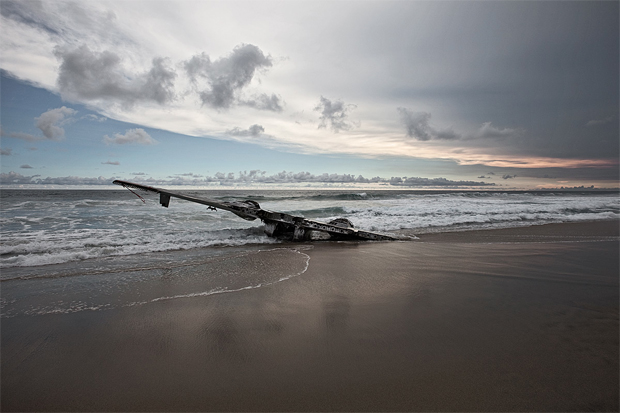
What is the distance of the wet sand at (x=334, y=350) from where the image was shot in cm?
201

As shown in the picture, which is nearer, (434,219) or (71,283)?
(71,283)

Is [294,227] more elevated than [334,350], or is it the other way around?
[294,227]

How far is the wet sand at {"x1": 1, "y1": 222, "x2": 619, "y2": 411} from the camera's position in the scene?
2012 millimetres

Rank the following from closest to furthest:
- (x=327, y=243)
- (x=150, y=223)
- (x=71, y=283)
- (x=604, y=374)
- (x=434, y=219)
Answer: (x=604, y=374)
(x=71, y=283)
(x=327, y=243)
(x=150, y=223)
(x=434, y=219)

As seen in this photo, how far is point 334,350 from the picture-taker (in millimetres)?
2584

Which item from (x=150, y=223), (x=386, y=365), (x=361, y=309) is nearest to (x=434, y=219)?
(x=361, y=309)

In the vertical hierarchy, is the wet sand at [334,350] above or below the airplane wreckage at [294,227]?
below

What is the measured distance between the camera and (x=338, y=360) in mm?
2424

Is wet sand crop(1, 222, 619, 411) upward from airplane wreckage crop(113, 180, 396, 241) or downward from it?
downward

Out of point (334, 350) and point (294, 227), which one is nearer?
point (334, 350)

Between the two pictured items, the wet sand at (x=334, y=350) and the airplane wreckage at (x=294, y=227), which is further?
the airplane wreckage at (x=294, y=227)

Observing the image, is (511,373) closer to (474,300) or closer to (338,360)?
(338,360)

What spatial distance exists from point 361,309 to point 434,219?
1172 cm

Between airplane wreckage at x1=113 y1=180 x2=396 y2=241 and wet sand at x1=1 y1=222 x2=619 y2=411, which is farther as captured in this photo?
airplane wreckage at x1=113 y1=180 x2=396 y2=241
